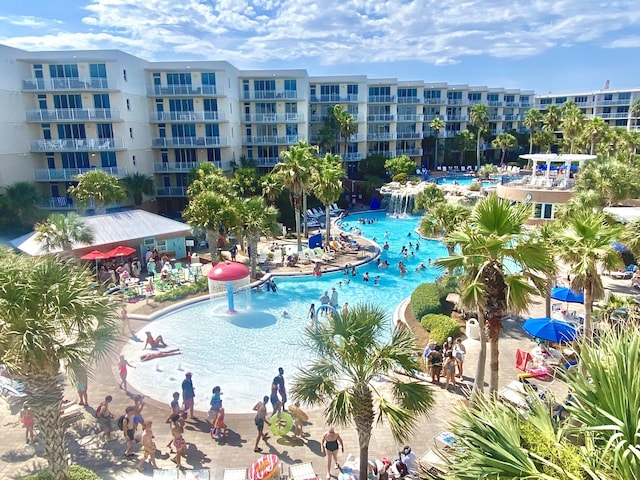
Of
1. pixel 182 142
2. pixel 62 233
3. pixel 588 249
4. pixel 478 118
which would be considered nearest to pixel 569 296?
pixel 588 249

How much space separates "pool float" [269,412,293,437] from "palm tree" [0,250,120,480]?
513 centimetres

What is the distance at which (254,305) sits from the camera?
2514 centimetres

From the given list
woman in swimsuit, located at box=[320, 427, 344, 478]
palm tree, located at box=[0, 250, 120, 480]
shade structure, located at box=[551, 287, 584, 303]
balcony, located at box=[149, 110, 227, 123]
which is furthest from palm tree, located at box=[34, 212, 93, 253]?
shade structure, located at box=[551, 287, 584, 303]

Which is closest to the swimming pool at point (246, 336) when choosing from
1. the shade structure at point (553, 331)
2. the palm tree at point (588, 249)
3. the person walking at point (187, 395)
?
the person walking at point (187, 395)

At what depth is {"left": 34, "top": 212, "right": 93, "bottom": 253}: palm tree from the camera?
2480cm

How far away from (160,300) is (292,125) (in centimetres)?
3409

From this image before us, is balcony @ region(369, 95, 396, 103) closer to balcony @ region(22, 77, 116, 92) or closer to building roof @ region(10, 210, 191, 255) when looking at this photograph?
balcony @ region(22, 77, 116, 92)

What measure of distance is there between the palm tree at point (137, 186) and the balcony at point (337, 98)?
26.3m

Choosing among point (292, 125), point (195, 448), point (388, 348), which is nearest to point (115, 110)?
point (292, 125)

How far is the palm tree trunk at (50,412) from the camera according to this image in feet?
30.3

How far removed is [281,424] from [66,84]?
3979cm

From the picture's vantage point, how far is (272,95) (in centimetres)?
5328

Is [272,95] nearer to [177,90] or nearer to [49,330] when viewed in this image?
[177,90]

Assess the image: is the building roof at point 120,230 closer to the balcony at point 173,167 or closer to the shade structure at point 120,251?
the shade structure at point 120,251
